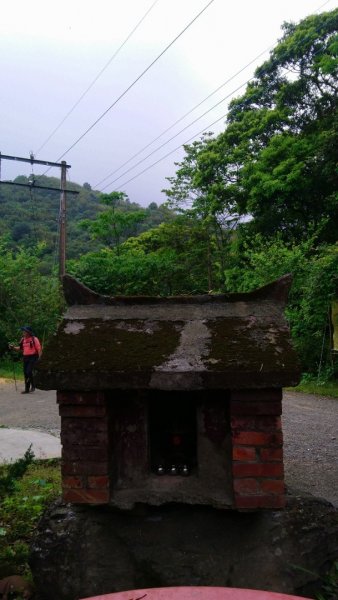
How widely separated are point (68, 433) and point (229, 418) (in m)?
0.88

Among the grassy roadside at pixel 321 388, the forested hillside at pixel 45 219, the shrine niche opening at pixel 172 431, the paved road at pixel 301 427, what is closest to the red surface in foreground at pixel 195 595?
the shrine niche opening at pixel 172 431

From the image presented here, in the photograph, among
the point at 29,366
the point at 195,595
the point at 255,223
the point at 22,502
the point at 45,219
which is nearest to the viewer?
the point at 195,595

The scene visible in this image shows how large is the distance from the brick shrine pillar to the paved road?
4.03 feet

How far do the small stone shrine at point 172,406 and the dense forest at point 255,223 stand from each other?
9170 mm

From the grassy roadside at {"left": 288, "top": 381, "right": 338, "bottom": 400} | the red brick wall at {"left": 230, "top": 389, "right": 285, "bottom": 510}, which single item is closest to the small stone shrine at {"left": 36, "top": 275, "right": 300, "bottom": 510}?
the red brick wall at {"left": 230, "top": 389, "right": 285, "bottom": 510}

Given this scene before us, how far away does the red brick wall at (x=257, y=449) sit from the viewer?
2607 millimetres

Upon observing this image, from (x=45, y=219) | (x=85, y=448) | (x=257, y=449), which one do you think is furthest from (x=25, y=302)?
(x=45, y=219)

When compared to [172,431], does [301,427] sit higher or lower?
lower

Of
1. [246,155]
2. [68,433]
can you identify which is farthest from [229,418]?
[246,155]

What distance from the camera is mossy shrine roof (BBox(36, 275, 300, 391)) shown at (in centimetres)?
254

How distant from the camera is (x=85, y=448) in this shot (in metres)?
2.71

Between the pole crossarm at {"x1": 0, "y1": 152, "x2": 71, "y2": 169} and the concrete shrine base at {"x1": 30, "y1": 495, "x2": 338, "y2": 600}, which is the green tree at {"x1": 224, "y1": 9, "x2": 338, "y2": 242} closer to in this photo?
the pole crossarm at {"x1": 0, "y1": 152, "x2": 71, "y2": 169}

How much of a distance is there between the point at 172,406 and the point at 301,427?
206 inches

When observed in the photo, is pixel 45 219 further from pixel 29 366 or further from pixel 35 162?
pixel 29 366
